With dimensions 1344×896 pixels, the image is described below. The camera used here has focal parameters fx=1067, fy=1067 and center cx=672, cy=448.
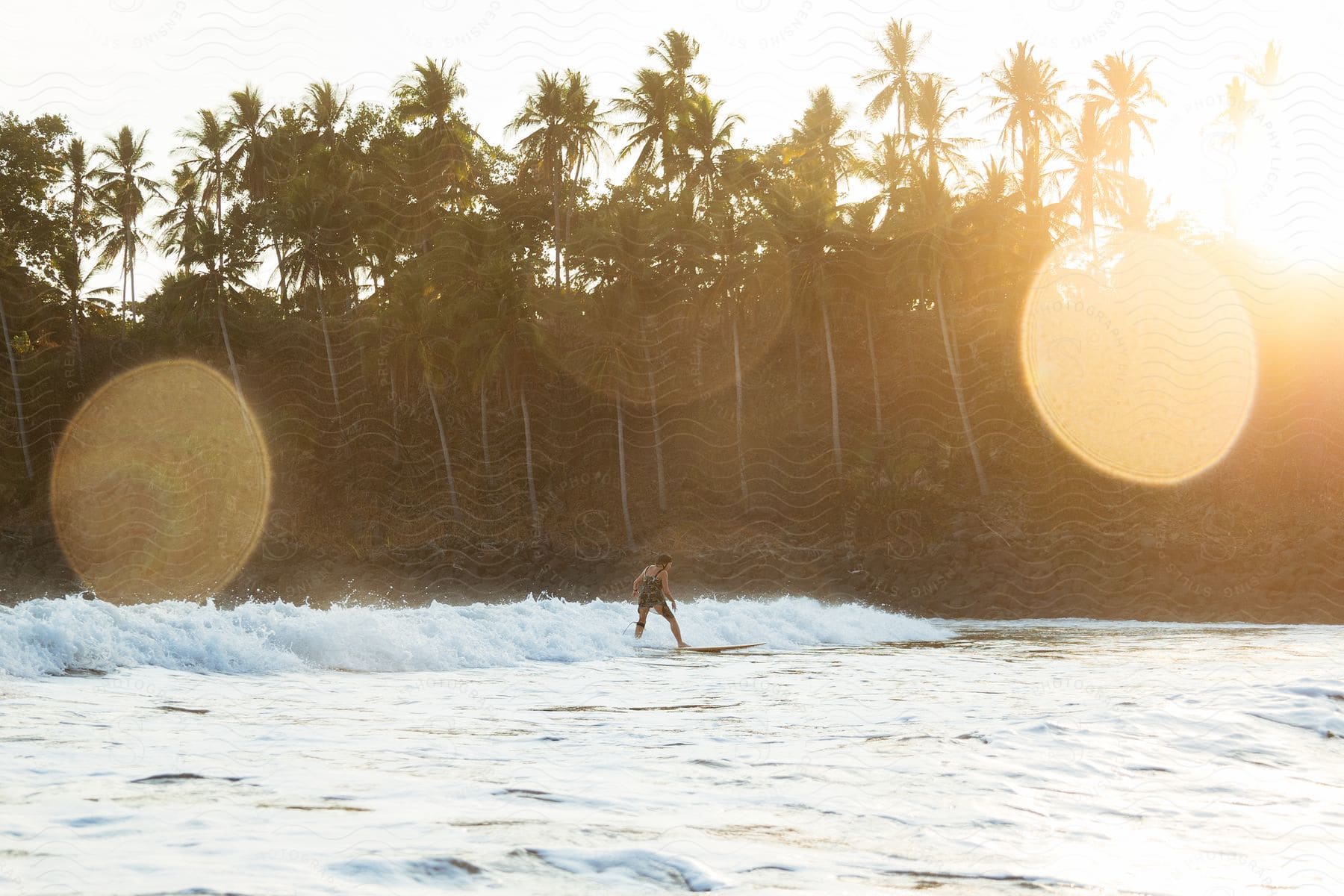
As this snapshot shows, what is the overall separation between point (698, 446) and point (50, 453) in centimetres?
3051

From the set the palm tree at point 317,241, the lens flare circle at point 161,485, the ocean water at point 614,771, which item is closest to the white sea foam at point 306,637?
the ocean water at point 614,771

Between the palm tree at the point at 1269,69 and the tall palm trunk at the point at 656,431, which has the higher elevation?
the palm tree at the point at 1269,69

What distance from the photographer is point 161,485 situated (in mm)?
44094

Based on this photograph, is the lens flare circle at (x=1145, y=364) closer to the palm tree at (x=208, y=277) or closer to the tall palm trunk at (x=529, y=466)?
the tall palm trunk at (x=529, y=466)

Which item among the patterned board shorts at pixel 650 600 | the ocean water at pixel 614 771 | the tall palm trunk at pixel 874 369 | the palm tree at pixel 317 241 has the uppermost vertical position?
the palm tree at pixel 317 241

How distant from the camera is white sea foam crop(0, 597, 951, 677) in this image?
10039 mm

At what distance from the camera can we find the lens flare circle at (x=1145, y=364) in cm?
3538

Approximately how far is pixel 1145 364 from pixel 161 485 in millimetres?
38273

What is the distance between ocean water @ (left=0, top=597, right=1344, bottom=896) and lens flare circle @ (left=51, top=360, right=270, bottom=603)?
32773 mm

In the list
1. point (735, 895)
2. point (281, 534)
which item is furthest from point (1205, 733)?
point (281, 534)

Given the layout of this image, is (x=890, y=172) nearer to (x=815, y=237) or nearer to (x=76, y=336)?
(x=815, y=237)

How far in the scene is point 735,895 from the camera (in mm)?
3693

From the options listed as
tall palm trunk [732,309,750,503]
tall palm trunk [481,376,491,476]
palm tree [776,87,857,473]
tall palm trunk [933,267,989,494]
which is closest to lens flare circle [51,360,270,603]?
tall palm trunk [481,376,491,476]

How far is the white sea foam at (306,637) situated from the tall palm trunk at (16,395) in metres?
39.7
